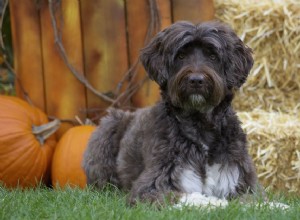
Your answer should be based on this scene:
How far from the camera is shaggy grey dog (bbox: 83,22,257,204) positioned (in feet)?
15.5

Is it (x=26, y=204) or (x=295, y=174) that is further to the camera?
(x=295, y=174)

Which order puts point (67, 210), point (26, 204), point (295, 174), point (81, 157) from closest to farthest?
point (67, 210)
point (26, 204)
point (295, 174)
point (81, 157)

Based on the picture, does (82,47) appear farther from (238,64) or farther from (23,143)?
(238,64)

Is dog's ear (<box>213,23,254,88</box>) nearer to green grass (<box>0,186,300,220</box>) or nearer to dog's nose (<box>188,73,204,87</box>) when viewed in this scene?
dog's nose (<box>188,73,204,87</box>)

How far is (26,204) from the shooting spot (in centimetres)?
469

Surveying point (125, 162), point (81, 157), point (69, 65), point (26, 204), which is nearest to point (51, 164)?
point (81, 157)

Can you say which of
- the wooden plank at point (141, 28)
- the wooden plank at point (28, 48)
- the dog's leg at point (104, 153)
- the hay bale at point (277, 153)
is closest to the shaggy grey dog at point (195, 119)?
the dog's leg at point (104, 153)

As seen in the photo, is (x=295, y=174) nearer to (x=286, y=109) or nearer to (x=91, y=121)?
(x=286, y=109)

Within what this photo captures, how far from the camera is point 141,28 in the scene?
22.7ft

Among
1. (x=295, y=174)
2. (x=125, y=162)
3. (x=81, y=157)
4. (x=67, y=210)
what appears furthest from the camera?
(x=81, y=157)

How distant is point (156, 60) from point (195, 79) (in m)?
0.47

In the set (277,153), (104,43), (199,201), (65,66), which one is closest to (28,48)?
(65,66)

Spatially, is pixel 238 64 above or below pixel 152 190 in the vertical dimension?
above

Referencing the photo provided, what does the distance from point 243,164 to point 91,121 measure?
2477 mm
